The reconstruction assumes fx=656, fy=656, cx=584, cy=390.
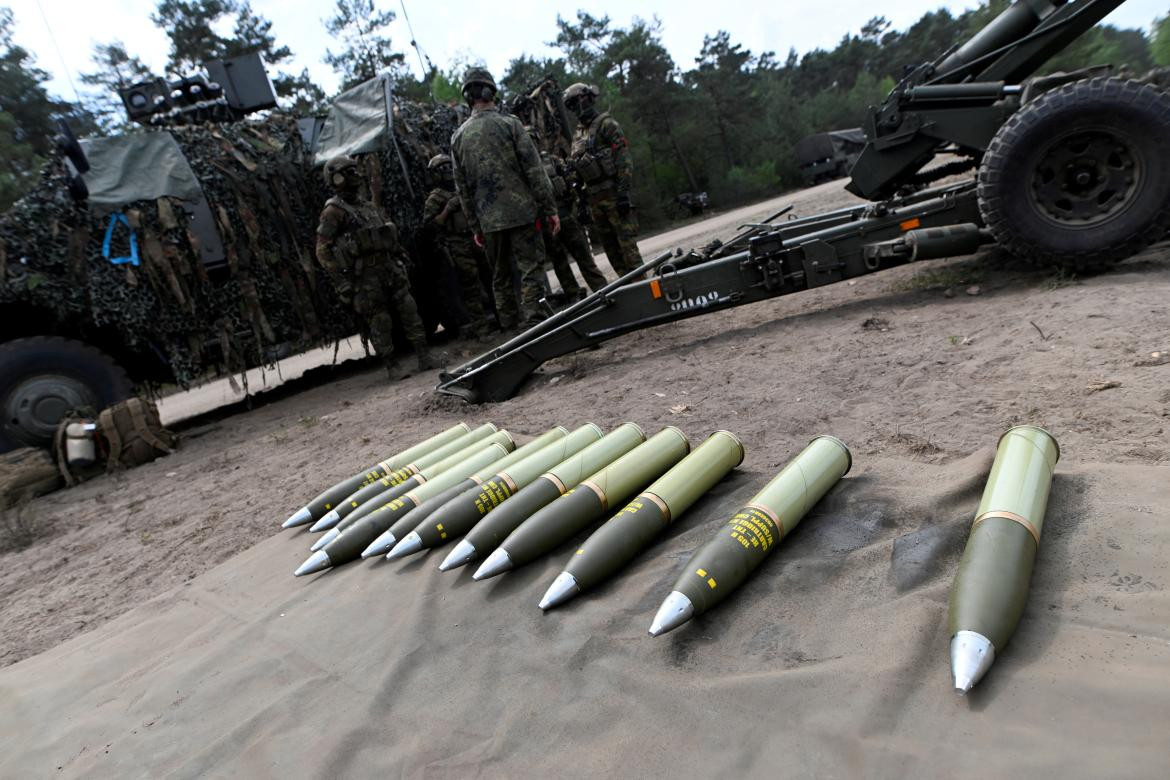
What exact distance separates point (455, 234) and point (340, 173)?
1.96 metres

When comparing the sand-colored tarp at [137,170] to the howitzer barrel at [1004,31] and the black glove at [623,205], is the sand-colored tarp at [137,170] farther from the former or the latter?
the howitzer barrel at [1004,31]

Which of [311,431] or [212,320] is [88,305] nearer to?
[212,320]

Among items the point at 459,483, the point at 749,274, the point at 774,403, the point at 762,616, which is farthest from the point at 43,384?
the point at 762,616

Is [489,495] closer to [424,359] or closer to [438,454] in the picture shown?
[438,454]

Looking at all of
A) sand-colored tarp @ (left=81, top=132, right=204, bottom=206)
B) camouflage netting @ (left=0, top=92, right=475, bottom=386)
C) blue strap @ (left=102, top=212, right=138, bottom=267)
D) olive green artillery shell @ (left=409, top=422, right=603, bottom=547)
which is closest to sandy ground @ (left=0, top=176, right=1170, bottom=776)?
olive green artillery shell @ (left=409, top=422, right=603, bottom=547)

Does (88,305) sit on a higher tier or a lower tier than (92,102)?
lower

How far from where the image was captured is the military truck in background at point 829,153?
97.5ft

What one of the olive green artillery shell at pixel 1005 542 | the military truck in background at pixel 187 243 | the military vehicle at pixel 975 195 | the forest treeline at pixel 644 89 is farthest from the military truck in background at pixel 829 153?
the olive green artillery shell at pixel 1005 542

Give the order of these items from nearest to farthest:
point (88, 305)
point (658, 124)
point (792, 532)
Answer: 1. point (792, 532)
2. point (88, 305)
3. point (658, 124)

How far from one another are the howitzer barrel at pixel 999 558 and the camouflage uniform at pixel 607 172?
606cm

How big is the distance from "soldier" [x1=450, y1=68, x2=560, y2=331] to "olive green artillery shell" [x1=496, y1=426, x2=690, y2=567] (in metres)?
3.58

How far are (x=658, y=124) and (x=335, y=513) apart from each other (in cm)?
3815

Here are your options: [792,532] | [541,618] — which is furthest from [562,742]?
[792,532]

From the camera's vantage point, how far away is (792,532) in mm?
2355
